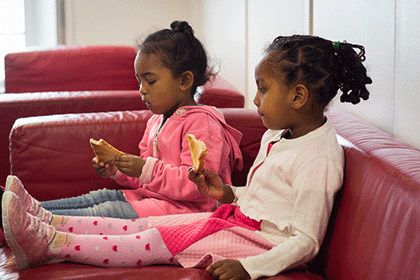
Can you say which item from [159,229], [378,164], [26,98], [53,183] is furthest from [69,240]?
[26,98]

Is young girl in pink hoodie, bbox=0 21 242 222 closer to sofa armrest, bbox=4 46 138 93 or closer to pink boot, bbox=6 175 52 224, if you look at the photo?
pink boot, bbox=6 175 52 224

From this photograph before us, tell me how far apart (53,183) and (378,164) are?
118cm

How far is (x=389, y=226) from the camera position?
2.66 ft

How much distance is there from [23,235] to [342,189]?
0.73 meters

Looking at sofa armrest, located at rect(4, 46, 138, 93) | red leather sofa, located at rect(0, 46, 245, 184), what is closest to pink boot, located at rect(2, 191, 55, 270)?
red leather sofa, located at rect(0, 46, 245, 184)

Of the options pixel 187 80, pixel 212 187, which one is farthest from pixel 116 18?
pixel 212 187

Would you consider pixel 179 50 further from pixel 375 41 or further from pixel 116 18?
pixel 116 18

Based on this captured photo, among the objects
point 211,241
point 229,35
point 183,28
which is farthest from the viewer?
point 229,35

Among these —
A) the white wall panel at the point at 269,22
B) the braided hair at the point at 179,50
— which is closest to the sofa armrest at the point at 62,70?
the white wall panel at the point at 269,22

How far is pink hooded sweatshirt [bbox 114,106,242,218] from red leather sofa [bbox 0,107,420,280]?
0.15 m

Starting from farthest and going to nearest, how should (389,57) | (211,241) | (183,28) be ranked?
1. (183,28)
2. (389,57)
3. (211,241)

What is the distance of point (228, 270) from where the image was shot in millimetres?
977

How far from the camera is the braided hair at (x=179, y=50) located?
59.7 inches

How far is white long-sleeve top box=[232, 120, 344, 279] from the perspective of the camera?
39.3 inches
